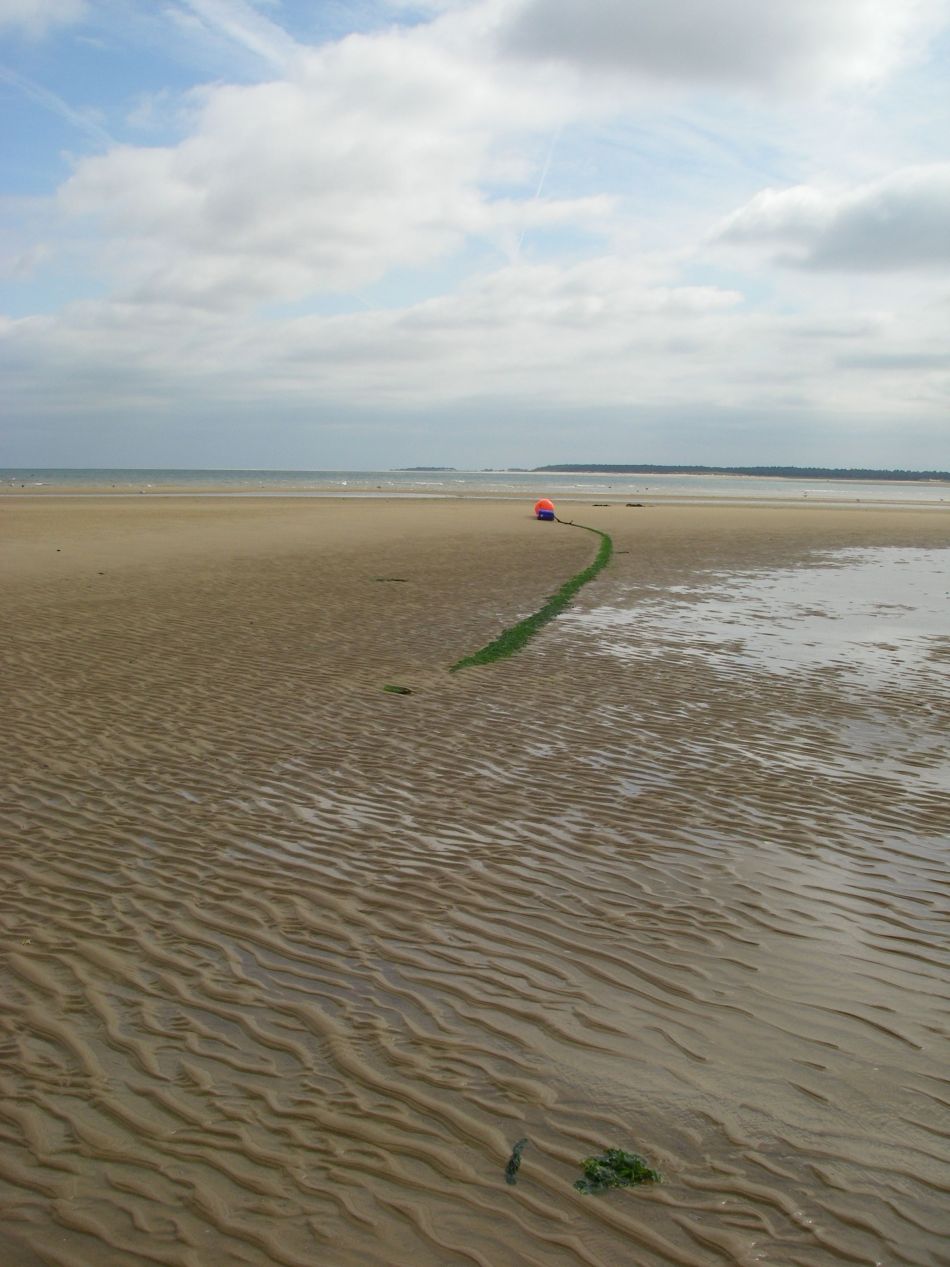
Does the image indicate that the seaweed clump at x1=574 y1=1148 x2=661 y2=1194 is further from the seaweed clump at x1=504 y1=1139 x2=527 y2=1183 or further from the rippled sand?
the seaweed clump at x1=504 y1=1139 x2=527 y2=1183

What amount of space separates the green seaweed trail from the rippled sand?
73 cm

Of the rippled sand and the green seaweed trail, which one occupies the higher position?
the green seaweed trail

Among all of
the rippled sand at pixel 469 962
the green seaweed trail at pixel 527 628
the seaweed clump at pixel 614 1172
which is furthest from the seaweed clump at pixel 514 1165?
the green seaweed trail at pixel 527 628

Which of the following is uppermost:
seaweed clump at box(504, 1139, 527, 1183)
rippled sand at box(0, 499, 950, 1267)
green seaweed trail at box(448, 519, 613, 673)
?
green seaweed trail at box(448, 519, 613, 673)

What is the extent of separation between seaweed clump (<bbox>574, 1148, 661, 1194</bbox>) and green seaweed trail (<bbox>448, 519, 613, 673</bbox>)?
9.13 m

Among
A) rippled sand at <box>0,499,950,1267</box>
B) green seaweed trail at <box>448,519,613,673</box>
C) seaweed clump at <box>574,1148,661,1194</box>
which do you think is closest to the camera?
rippled sand at <box>0,499,950,1267</box>

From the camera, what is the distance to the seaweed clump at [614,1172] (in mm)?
3697

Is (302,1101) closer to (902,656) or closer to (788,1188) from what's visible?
(788,1188)

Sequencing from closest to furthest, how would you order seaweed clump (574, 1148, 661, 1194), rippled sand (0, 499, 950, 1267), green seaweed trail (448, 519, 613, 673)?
rippled sand (0, 499, 950, 1267), seaweed clump (574, 1148, 661, 1194), green seaweed trail (448, 519, 613, 673)

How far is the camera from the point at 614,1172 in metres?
3.74

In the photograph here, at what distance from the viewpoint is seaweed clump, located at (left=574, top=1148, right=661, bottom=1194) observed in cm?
370

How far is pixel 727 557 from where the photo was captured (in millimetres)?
28984

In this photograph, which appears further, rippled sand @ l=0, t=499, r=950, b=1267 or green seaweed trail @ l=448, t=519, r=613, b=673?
green seaweed trail @ l=448, t=519, r=613, b=673

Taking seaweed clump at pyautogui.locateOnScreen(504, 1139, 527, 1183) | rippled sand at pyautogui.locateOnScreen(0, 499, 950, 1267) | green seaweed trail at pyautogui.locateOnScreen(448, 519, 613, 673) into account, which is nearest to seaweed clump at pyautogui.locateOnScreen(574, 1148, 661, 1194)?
rippled sand at pyautogui.locateOnScreen(0, 499, 950, 1267)
